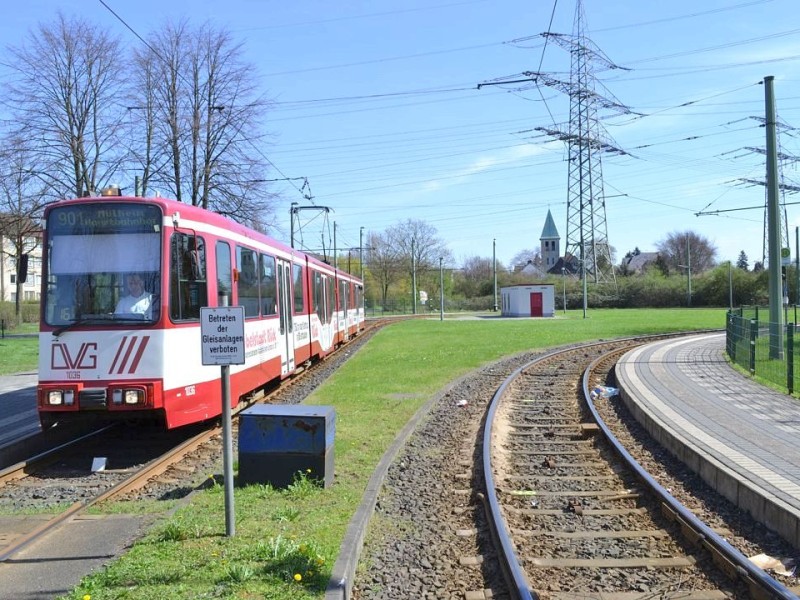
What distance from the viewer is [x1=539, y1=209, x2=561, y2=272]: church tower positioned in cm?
14738

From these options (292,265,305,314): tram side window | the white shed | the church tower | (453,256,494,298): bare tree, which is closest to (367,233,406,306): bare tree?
(453,256,494,298): bare tree

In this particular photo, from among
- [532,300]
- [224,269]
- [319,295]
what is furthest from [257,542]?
[532,300]

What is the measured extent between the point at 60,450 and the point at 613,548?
24.3 feet

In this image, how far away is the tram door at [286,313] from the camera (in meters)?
15.5

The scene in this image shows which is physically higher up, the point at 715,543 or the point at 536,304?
the point at 536,304

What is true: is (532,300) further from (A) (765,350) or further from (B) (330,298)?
(A) (765,350)

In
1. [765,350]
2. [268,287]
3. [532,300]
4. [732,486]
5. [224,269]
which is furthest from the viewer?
[532,300]

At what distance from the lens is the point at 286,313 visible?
16078mm

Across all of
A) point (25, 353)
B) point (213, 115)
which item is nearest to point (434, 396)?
point (25, 353)

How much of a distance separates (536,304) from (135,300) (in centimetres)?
5153

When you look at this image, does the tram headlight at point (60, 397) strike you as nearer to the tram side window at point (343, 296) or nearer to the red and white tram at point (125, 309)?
the red and white tram at point (125, 309)

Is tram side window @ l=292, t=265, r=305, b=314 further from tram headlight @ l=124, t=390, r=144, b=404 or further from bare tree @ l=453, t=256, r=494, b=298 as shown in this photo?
bare tree @ l=453, t=256, r=494, b=298

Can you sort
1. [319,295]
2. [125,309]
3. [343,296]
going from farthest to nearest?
[343,296] → [319,295] → [125,309]

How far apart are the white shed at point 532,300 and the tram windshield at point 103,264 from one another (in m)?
50.6
